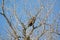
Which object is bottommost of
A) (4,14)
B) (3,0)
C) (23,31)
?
(23,31)

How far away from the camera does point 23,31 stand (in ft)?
29.9

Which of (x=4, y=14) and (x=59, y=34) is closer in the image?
(x=4, y=14)

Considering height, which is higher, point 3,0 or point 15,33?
point 3,0

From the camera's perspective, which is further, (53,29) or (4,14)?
(53,29)

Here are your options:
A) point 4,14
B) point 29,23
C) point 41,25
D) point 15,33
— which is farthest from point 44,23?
point 4,14

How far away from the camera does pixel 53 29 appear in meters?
9.33

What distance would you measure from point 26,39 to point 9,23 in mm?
1323

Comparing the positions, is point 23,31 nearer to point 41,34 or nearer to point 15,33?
point 15,33

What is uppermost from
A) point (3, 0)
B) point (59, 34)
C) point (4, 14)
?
point (3, 0)

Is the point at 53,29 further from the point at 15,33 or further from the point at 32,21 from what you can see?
the point at 15,33

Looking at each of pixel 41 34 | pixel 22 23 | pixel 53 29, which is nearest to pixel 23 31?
pixel 22 23

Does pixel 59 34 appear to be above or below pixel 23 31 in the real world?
below

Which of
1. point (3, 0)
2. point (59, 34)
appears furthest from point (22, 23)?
point (59, 34)

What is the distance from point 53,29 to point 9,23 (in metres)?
2.61
